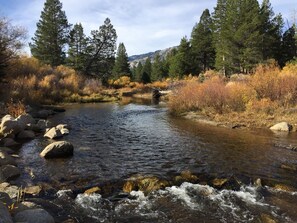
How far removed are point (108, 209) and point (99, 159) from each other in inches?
160

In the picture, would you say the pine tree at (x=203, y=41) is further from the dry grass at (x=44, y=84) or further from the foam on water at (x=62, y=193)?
the foam on water at (x=62, y=193)

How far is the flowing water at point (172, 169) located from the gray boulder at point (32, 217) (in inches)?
49.6

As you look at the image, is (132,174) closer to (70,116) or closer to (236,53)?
(70,116)

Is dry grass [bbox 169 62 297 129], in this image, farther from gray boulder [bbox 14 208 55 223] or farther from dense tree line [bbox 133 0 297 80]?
dense tree line [bbox 133 0 297 80]

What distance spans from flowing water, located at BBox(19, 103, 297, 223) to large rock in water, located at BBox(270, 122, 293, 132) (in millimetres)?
864

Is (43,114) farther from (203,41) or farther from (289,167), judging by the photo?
(203,41)

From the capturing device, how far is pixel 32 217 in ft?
17.9

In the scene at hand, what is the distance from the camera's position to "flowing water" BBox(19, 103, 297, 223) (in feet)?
23.6

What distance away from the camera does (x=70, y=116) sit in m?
22.1

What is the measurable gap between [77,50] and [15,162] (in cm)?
4624

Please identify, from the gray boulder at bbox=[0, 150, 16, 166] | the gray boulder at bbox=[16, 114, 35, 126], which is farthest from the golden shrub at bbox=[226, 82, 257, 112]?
the gray boulder at bbox=[0, 150, 16, 166]

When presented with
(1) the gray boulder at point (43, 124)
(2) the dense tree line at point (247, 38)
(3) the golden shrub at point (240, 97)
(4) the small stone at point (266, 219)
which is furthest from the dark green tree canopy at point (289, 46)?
(4) the small stone at point (266, 219)

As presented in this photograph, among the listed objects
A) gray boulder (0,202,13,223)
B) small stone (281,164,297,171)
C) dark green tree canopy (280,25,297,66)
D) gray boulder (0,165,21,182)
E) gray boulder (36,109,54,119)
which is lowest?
small stone (281,164,297,171)

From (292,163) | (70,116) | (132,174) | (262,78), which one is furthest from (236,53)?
(132,174)
